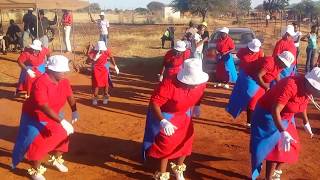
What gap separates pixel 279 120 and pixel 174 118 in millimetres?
1331

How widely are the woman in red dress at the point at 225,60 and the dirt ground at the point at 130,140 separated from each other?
43 centimetres

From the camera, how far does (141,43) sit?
2686cm

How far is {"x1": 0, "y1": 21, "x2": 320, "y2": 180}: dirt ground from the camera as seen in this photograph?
7.02 m

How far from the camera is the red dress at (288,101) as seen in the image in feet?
17.6

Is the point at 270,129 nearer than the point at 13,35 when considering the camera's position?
Yes

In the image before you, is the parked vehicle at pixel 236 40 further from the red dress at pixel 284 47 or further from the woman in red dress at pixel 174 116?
the woman in red dress at pixel 174 116

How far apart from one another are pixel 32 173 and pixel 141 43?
68.2 ft

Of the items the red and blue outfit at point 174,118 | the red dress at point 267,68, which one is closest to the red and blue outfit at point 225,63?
the red dress at point 267,68

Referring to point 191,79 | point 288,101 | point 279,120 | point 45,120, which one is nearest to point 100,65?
point 45,120

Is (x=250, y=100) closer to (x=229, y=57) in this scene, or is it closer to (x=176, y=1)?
(x=229, y=57)

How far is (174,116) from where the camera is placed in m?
5.94

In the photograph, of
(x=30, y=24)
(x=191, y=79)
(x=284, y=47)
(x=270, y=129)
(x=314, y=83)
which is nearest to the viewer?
(x=314, y=83)

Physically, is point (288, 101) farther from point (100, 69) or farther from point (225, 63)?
point (225, 63)

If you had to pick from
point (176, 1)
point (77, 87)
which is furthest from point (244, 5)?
point (77, 87)
